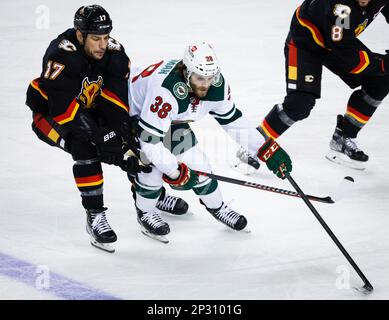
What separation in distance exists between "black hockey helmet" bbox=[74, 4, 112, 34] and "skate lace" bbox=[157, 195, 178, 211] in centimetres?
98

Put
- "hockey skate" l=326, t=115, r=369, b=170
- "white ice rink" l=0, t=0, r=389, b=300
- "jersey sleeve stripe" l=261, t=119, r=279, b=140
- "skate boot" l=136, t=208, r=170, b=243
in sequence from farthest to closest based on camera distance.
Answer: "hockey skate" l=326, t=115, r=369, b=170 < "jersey sleeve stripe" l=261, t=119, r=279, b=140 < "skate boot" l=136, t=208, r=170, b=243 < "white ice rink" l=0, t=0, r=389, b=300

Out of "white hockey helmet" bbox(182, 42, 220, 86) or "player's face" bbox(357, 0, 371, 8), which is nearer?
"white hockey helmet" bbox(182, 42, 220, 86)

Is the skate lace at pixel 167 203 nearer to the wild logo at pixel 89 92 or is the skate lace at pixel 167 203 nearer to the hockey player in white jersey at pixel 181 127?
the hockey player in white jersey at pixel 181 127

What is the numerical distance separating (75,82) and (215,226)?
1.02 metres

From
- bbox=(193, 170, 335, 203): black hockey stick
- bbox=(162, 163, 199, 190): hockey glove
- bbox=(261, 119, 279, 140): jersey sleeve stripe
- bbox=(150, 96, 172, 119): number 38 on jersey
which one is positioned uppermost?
bbox=(150, 96, 172, 119): number 38 on jersey

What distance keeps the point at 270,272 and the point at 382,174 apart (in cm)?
139

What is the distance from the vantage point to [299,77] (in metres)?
4.36

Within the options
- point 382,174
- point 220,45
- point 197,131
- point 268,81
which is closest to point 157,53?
point 220,45

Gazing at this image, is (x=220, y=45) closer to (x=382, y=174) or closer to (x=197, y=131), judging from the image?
(x=197, y=131)

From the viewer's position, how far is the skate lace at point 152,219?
369 cm

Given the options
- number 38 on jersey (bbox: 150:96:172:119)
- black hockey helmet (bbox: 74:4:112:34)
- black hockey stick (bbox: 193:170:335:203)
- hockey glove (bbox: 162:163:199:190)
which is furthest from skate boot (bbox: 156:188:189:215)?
black hockey helmet (bbox: 74:4:112:34)

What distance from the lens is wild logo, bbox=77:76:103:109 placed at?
3.52 m

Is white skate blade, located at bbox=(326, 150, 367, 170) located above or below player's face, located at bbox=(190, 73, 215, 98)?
below

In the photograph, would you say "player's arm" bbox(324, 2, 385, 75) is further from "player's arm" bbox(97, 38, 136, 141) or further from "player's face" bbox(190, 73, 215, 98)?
"player's arm" bbox(97, 38, 136, 141)
